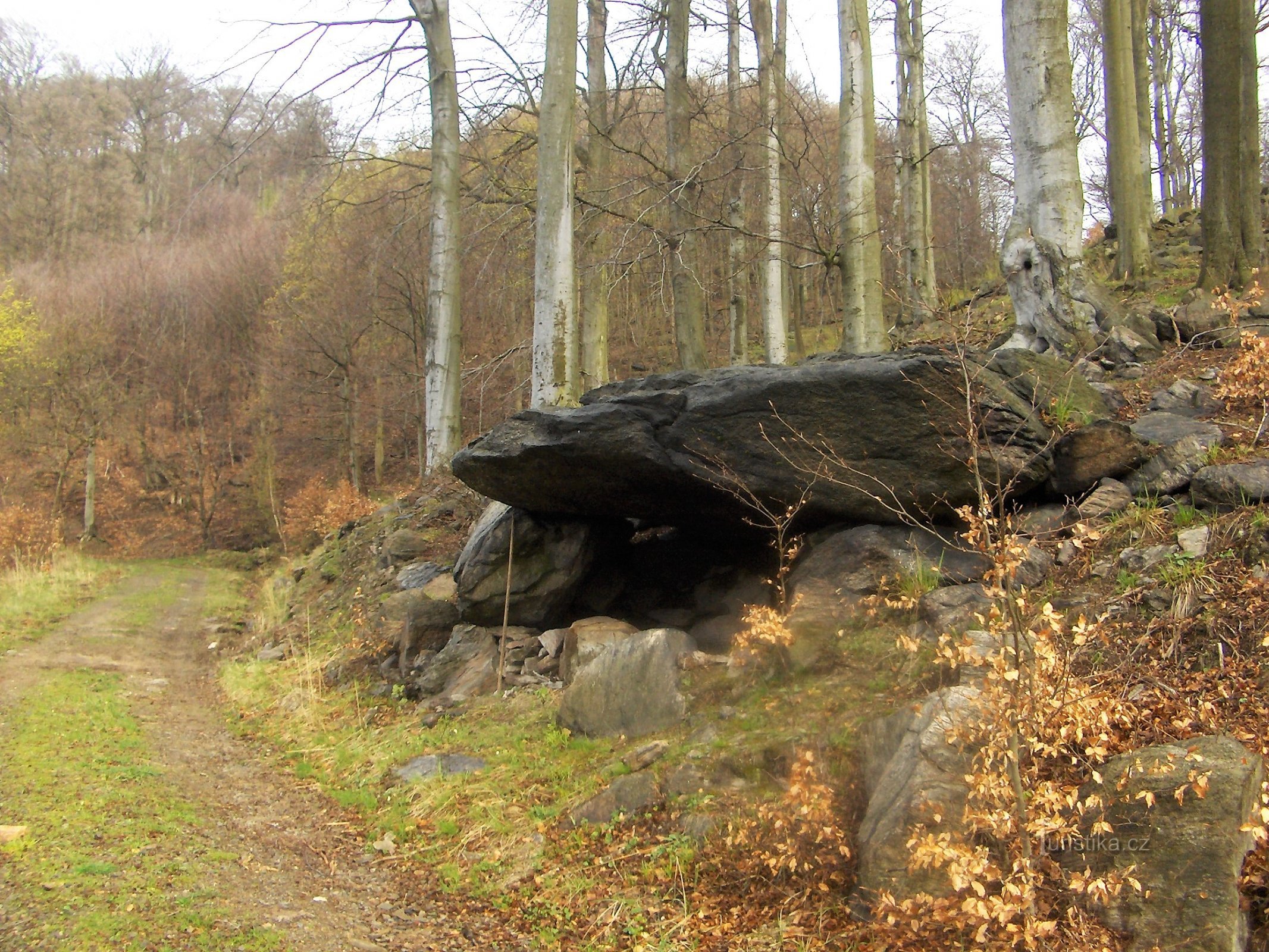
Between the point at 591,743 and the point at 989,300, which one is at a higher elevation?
the point at 989,300

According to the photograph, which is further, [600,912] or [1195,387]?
[1195,387]

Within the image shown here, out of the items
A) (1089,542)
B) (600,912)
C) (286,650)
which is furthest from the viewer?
(286,650)

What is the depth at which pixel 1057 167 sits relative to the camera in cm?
790

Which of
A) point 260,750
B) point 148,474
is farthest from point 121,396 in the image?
point 260,750

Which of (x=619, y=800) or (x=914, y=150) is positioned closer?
(x=619, y=800)

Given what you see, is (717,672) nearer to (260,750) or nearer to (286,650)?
(260,750)

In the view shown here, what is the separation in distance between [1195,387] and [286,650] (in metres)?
9.84

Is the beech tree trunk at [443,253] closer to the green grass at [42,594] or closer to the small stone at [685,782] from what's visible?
the green grass at [42,594]

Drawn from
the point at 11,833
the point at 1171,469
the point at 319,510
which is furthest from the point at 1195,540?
the point at 319,510

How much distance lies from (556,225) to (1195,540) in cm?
750

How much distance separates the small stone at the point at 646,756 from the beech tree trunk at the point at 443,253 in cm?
929

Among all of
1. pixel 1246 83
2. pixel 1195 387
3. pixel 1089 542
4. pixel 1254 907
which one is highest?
pixel 1246 83

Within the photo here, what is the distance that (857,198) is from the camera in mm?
10016

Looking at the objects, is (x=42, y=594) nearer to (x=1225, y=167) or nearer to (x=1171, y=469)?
(x=1171, y=469)
